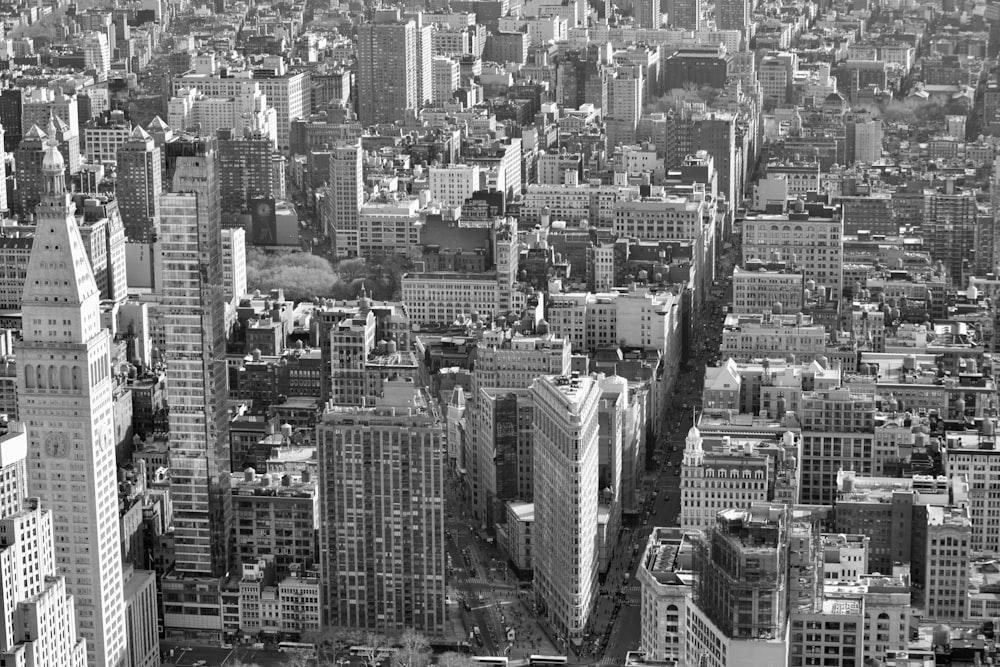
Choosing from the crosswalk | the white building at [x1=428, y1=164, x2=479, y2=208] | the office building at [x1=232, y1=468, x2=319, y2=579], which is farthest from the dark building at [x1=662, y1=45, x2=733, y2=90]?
the office building at [x1=232, y1=468, x2=319, y2=579]

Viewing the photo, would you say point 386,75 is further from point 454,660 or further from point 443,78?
point 454,660

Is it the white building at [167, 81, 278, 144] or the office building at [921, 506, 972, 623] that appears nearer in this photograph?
the office building at [921, 506, 972, 623]

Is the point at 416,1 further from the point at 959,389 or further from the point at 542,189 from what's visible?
the point at 959,389

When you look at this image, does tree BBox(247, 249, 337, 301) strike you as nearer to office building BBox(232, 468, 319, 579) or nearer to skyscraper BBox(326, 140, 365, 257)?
skyscraper BBox(326, 140, 365, 257)

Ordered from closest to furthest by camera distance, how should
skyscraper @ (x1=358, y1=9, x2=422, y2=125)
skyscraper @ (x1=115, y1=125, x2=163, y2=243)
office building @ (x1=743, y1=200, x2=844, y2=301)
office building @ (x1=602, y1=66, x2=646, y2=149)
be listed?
1. office building @ (x1=743, y1=200, x2=844, y2=301)
2. skyscraper @ (x1=115, y1=125, x2=163, y2=243)
3. office building @ (x1=602, y1=66, x2=646, y2=149)
4. skyscraper @ (x1=358, y1=9, x2=422, y2=125)

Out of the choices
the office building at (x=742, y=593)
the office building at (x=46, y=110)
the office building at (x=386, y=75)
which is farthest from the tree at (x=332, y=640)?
the office building at (x=386, y=75)

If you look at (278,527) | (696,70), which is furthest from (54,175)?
(696,70)

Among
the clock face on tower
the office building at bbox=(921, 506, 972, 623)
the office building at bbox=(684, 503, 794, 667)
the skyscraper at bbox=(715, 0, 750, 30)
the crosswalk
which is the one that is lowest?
the crosswalk
